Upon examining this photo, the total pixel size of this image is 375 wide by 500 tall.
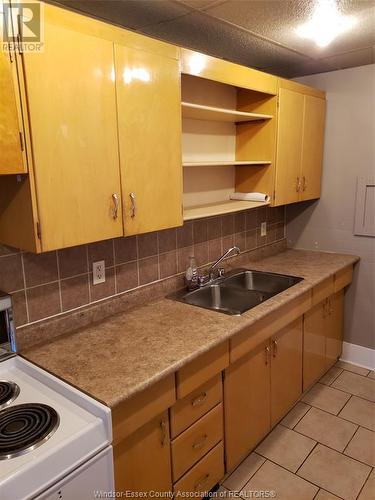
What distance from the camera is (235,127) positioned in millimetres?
2682

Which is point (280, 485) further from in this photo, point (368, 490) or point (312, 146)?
point (312, 146)

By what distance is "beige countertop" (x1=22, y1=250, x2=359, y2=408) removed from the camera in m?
1.35

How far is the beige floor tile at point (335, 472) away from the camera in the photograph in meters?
1.95

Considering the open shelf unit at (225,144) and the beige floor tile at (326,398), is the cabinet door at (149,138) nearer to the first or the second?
the open shelf unit at (225,144)

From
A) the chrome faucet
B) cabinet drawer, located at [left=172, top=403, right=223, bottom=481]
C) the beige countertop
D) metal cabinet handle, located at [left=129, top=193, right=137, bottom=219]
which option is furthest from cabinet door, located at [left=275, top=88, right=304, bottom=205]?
cabinet drawer, located at [left=172, top=403, right=223, bottom=481]

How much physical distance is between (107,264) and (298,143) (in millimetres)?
1690

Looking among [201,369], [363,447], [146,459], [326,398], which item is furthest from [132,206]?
[326,398]

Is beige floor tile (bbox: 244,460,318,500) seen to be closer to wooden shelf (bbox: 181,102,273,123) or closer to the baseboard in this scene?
the baseboard

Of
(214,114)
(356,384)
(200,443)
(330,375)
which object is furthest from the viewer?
(330,375)

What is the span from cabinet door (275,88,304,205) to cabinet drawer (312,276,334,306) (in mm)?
634

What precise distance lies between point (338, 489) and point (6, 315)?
6.05 ft

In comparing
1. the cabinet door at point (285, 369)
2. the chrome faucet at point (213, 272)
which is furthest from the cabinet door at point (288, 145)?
the cabinet door at point (285, 369)

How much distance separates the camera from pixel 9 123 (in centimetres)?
122

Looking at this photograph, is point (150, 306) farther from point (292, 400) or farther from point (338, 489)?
point (338, 489)
